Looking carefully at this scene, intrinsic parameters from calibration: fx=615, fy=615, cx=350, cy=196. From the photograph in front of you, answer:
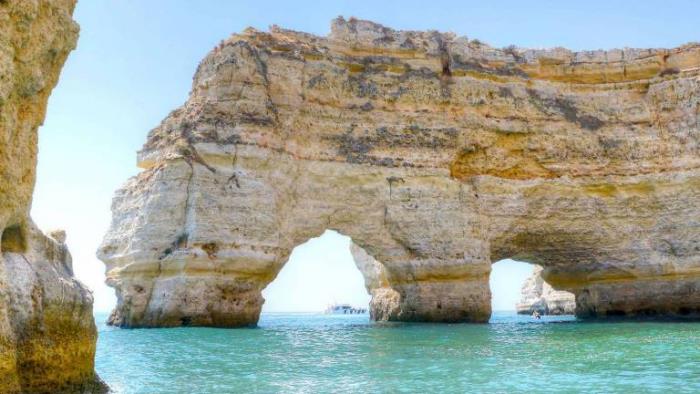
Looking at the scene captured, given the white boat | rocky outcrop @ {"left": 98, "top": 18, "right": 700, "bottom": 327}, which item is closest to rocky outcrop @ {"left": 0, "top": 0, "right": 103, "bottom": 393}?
rocky outcrop @ {"left": 98, "top": 18, "right": 700, "bottom": 327}

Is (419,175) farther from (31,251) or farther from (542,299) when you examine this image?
(542,299)

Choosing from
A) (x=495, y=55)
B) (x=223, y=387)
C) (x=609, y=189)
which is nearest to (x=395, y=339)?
(x=223, y=387)

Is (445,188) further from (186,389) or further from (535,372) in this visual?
(186,389)

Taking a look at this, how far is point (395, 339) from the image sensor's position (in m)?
14.0

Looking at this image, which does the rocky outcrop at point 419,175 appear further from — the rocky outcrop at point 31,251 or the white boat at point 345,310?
the white boat at point 345,310

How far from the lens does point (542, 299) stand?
43.4 meters

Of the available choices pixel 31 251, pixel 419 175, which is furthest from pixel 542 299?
pixel 31 251

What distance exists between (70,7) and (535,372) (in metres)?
7.21

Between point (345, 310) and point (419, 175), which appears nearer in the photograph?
point (419, 175)

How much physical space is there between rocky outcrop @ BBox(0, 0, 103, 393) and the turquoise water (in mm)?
1896

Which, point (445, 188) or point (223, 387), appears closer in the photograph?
point (223, 387)

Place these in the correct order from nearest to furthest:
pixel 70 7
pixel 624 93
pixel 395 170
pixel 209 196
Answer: pixel 70 7 → pixel 209 196 → pixel 395 170 → pixel 624 93

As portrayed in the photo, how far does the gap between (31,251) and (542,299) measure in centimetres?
4172

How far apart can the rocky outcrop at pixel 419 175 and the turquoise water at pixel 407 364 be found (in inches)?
186
